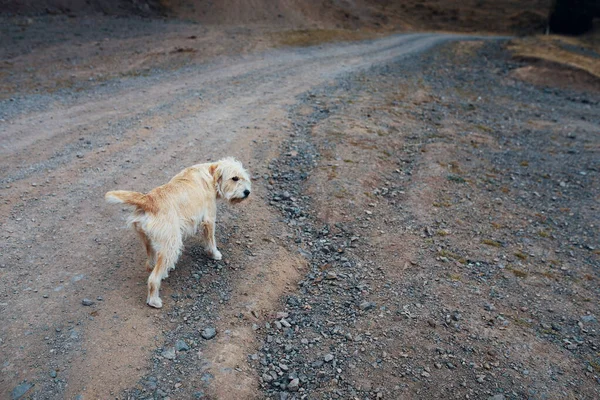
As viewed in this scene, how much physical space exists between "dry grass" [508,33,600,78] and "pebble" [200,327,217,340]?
77.1ft

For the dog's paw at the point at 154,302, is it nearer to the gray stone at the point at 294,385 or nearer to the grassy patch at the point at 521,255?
the gray stone at the point at 294,385

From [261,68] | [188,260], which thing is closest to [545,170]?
[188,260]

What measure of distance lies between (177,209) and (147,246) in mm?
768

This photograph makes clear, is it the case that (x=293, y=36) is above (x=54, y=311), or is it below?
above

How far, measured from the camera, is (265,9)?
32.2 metres

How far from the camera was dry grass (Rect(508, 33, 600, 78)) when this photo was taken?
76.9ft

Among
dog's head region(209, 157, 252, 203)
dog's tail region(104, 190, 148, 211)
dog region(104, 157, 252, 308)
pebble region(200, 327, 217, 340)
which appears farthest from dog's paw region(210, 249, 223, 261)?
dog's tail region(104, 190, 148, 211)

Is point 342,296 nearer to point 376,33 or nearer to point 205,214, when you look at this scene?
point 205,214

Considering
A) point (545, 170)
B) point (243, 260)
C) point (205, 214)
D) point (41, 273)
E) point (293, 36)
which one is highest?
point (293, 36)

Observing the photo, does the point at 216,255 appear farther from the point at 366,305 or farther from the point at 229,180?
the point at 366,305

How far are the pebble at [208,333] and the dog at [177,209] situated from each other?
0.80 meters

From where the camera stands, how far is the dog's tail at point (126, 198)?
5.86m

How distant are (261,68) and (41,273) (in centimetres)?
1491

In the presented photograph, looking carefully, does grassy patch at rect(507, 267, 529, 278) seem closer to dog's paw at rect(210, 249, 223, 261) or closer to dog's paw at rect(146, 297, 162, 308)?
dog's paw at rect(210, 249, 223, 261)
